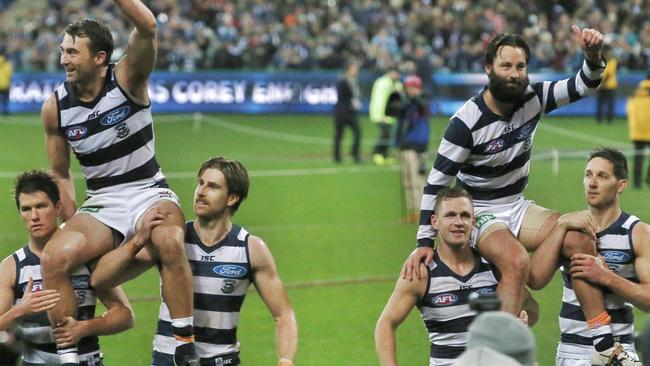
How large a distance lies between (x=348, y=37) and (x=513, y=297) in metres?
31.3

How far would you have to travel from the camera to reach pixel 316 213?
Result: 18.1m

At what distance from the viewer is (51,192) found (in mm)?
6953

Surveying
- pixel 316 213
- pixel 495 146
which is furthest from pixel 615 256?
pixel 316 213

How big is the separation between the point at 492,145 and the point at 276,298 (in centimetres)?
172

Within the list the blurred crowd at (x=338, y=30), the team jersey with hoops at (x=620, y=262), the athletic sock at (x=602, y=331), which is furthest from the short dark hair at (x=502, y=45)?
the blurred crowd at (x=338, y=30)

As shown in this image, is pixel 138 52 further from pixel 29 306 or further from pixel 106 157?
pixel 29 306

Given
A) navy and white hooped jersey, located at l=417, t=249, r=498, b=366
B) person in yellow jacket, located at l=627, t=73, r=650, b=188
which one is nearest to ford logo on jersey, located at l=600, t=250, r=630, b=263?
navy and white hooped jersey, located at l=417, t=249, r=498, b=366

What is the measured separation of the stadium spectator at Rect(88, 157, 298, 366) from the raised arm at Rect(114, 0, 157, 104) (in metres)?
0.66

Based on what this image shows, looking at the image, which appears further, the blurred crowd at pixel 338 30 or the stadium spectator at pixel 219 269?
the blurred crowd at pixel 338 30

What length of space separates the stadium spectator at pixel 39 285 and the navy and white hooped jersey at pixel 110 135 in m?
0.36

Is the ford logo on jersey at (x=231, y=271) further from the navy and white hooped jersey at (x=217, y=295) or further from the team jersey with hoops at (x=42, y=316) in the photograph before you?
the team jersey with hoops at (x=42, y=316)

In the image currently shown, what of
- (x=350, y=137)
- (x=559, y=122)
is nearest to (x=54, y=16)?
(x=350, y=137)

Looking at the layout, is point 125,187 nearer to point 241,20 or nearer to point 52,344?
point 52,344

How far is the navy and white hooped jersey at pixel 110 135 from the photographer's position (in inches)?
285
